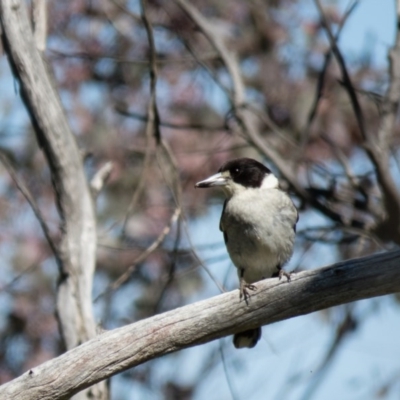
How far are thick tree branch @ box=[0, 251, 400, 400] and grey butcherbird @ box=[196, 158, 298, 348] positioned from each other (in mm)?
923

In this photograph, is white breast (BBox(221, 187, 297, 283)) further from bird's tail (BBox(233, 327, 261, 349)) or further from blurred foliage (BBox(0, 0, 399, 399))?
blurred foliage (BBox(0, 0, 399, 399))

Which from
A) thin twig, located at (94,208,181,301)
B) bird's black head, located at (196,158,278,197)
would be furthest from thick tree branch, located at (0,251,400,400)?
bird's black head, located at (196,158,278,197)

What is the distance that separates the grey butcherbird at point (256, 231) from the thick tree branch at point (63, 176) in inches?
22.9

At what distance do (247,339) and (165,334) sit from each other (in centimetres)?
101

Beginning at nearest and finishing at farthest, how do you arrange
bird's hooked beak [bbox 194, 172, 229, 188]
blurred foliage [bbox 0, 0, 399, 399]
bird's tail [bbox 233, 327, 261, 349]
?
bird's tail [bbox 233, 327, 261, 349], bird's hooked beak [bbox 194, 172, 229, 188], blurred foliage [bbox 0, 0, 399, 399]

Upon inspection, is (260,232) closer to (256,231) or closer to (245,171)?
(256,231)

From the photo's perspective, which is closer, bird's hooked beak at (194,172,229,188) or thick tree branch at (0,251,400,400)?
thick tree branch at (0,251,400,400)

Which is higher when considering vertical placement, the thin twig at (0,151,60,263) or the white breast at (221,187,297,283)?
the thin twig at (0,151,60,263)

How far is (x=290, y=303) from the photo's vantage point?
153 inches

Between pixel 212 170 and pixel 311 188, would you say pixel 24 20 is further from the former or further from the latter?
pixel 212 170

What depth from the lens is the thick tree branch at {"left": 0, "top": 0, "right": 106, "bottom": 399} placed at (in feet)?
16.0

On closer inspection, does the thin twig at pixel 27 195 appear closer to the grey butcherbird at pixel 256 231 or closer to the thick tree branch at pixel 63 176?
the thick tree branch at pixel 63 176

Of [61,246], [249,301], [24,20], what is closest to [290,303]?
[249,301]

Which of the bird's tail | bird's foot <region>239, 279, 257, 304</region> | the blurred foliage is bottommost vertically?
bird's foot <region>239, 279, 257, 304</region>
